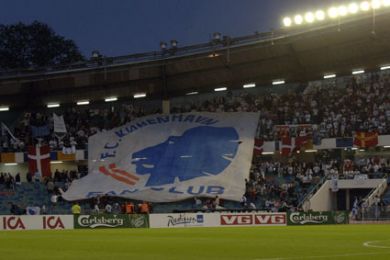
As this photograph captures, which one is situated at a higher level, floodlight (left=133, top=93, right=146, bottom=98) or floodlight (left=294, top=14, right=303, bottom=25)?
floodlight (left=294, top=14, right=303, bottom=25)

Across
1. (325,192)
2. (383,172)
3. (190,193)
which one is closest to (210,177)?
(190,193)

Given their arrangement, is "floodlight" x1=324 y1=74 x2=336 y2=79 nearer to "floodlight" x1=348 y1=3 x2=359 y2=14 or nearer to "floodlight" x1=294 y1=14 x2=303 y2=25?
"floodlight" x1=294 y1=14 x2=303 y2=25

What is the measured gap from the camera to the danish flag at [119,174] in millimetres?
58250

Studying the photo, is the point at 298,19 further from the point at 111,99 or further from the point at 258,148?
the point at 111,99

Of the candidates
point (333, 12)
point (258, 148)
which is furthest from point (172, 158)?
point (333, 12)

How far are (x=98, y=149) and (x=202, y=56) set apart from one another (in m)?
10.9

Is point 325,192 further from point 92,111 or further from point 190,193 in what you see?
point 92,111

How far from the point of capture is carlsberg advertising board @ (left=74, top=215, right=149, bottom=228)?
144ft

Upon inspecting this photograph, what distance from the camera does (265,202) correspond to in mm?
54031

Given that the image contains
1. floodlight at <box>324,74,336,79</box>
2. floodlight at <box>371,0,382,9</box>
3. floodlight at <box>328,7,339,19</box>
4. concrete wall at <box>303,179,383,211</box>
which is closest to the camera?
floodlight at <box>371,0,382,9</box>

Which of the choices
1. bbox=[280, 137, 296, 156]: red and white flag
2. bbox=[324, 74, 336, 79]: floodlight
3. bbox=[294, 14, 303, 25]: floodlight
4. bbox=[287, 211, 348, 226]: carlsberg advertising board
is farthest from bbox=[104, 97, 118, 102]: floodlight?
bbox=[287, 211, 348, 226]: carlsberg advertising board

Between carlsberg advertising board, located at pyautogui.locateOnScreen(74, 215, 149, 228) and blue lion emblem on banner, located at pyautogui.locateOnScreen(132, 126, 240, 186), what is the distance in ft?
43.7

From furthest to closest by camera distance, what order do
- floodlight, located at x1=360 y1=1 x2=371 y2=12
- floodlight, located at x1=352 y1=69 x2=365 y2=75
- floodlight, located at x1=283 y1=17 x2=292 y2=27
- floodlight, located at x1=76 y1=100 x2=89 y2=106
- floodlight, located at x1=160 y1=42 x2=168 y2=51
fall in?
floodlight, located at x1=76 y1=100 x2=89 y2=106 → floodlight, located at x1=352 y1=69 x2=365 y2=75 → floodlight, located at x1=160 y1=42 x2=168 y2=51 → floodlight, located at x1=283 y1=17 x2=292 y2=27 → floodlight, located at x1=360 y1=1 x2=371 y2=12

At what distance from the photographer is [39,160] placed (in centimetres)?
5997
